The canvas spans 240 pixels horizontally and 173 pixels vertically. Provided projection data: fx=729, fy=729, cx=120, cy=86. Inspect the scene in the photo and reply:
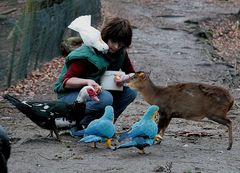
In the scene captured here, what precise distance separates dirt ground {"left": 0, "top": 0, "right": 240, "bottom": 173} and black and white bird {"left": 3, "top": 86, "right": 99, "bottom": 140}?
25cm

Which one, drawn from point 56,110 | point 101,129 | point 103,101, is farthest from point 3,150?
point 103,101

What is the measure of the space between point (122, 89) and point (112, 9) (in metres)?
17.8

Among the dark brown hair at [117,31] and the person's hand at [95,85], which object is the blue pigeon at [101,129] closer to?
the person's hand at [95,85]

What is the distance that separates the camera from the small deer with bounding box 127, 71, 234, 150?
8125mm

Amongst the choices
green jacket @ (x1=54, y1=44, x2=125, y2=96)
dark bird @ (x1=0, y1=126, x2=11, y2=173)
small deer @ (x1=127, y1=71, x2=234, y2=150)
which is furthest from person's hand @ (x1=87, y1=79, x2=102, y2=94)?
dark bird @ (x1=0, y1=126, x2=11, y2=173)

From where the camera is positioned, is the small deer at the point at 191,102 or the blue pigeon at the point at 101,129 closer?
the blue pigeon at the point at 101,129

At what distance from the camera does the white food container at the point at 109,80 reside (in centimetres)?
806

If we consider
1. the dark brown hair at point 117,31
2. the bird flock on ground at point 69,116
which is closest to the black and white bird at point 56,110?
the bird flock on ground at point 69,116

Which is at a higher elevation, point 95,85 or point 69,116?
point 95,85

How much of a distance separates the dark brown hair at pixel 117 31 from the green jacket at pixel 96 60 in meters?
0.26

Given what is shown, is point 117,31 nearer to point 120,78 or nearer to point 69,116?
point 120,78

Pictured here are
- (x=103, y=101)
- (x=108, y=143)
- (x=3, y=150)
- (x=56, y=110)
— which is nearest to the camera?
(x=3, y=150)

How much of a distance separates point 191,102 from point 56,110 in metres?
1.56

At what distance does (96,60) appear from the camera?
7.91 m
